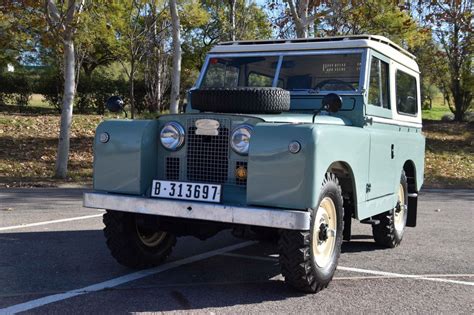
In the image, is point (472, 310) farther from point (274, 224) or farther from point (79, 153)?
point (79, 153)

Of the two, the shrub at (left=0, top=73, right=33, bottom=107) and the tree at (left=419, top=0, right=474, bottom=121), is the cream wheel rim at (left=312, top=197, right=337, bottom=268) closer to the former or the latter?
the tree at (left=419, top=0, right=474, bottom=121)

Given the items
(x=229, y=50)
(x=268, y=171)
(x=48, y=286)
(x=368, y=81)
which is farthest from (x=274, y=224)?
(x=229, y=50)

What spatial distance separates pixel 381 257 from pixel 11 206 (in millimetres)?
5920

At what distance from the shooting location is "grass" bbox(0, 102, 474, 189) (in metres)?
14.0

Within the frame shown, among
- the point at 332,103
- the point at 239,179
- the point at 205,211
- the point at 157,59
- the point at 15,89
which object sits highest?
the point at 157,59

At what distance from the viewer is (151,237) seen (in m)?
5.51

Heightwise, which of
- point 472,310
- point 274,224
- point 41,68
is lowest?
point 472,310

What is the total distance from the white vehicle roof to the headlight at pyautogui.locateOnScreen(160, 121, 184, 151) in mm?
1856

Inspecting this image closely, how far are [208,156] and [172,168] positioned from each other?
0.37m

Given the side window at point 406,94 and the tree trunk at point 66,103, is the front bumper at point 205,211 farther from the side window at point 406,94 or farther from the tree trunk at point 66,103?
the tree trunk at point 66,103

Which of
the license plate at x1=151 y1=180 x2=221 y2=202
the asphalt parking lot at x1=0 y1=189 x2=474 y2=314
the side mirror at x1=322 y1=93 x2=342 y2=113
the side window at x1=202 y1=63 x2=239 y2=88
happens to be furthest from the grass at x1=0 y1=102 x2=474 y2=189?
the side mirror at x1=322 y1=93 x2=342 y2=113

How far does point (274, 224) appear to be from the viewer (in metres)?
4.15

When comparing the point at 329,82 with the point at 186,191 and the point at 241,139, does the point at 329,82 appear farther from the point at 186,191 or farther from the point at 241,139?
the point at 186,191

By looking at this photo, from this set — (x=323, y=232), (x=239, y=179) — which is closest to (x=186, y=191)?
(x=239, y=179)
